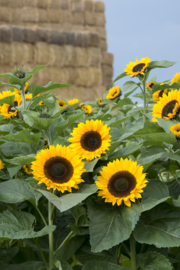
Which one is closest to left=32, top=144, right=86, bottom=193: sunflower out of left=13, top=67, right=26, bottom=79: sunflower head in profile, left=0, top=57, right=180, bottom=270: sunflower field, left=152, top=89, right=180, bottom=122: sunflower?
left=0, top=57, right=180, bottom=270: sunflower field

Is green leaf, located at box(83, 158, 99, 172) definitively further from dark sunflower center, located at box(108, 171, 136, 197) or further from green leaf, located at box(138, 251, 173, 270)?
green leaf, located at box(138, 251, 173, 270)

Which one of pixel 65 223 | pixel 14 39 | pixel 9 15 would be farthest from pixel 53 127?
pixel 9 15

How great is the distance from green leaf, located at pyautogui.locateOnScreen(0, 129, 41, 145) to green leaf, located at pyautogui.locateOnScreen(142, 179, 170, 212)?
22 cm

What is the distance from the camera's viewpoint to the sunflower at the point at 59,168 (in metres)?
0.53

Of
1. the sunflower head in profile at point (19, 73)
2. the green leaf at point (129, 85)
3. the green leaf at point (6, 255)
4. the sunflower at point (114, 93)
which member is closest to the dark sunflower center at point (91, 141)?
the green leaf at point (6, 255)

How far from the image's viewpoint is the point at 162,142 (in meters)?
0.61

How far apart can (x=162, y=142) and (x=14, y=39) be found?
243 inches

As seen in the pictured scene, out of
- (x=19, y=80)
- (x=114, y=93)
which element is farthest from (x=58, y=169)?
(x=114, y=93)

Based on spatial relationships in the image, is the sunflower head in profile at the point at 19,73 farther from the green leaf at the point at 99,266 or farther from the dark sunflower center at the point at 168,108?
the green leaf at the point at 99,266

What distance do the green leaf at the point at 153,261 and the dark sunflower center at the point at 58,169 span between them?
0.61 ft

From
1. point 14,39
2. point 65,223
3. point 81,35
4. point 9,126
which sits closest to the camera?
point 65,223

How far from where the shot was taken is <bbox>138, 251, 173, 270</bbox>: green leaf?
52 cm

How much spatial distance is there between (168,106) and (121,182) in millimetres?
247

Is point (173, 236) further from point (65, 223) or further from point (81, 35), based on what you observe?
point (81, 35)
